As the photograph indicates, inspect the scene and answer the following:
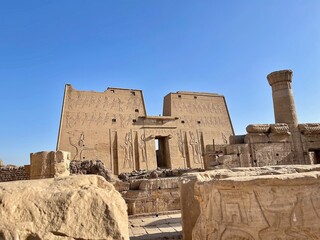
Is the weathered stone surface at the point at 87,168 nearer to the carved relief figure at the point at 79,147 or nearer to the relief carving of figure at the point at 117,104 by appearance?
the carved relief figure at the point at 79,147

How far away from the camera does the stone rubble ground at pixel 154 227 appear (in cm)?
499

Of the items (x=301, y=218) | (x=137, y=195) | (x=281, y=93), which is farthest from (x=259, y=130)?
(x=301, y=218)

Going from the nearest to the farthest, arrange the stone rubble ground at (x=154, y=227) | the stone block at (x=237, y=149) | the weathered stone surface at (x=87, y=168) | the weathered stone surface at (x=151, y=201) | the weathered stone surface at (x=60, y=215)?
the weathered stone surface at (x=60, y=215) < the stone rubble ground at (x=154, y=227) < the weathered stone surface at (x=151, y=201) < the stone block at (x=237, y=149) < the weathered stone surface at (x=87, y=168)

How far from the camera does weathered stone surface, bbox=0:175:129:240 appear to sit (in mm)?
1485

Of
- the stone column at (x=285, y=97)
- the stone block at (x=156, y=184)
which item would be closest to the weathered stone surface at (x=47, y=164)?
the stone block at (x=156, y=184)

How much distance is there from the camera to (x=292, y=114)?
11031 mm

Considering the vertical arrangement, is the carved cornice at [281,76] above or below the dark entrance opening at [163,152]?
above

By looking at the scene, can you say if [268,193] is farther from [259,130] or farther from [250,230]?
[259,130]

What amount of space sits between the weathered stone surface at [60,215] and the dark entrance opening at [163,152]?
16.5m

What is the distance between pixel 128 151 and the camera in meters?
17.0

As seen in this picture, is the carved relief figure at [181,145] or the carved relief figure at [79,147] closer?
the carved relief figure at [79,147]

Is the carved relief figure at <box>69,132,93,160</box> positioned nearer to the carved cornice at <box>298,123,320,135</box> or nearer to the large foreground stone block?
the carved cornice at <box>298,123,320,135</box>

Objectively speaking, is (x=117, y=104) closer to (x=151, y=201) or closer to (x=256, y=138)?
(x=256, y=138)

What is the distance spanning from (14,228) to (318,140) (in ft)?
41.0
